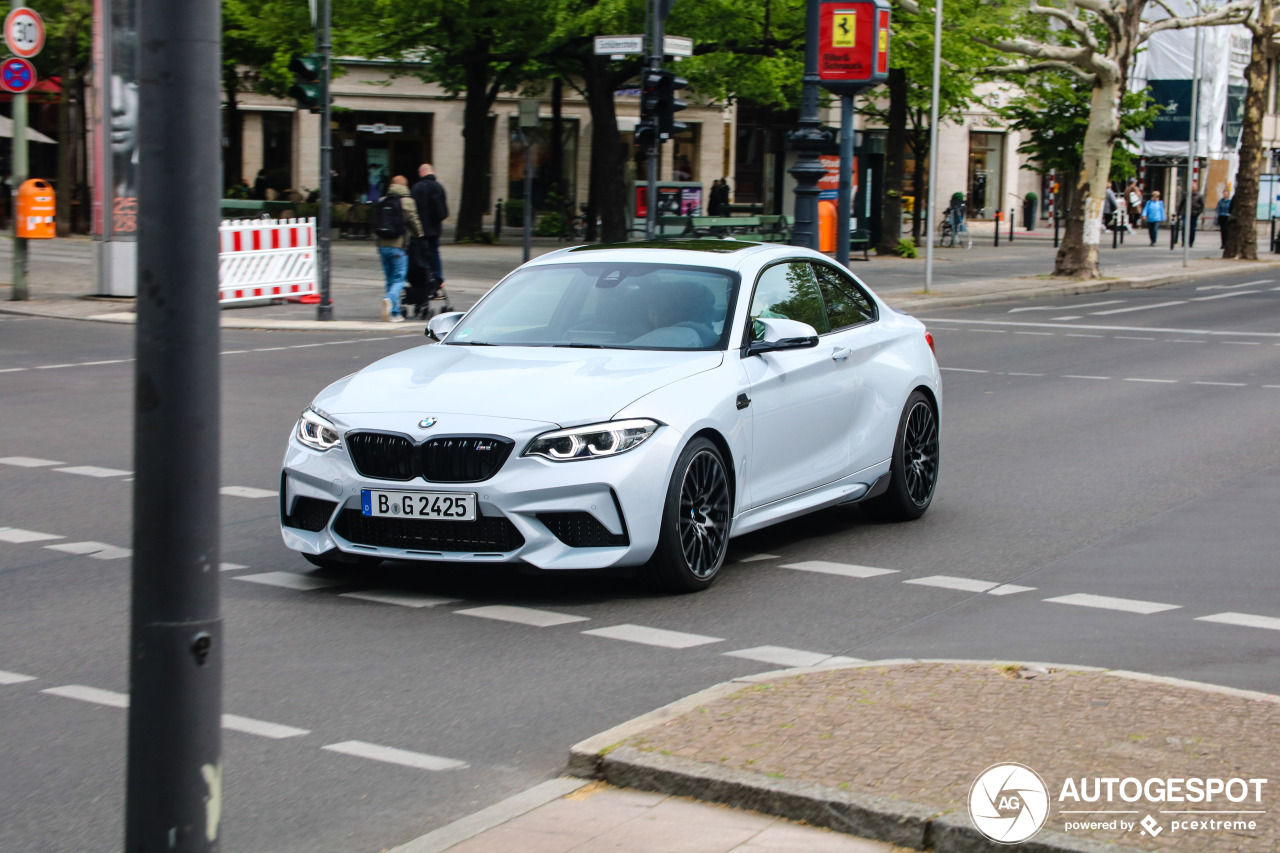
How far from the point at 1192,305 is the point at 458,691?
26.2 metres

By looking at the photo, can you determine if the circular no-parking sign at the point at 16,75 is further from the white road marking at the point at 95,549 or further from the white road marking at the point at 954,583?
the white road marking at the point at 954,583

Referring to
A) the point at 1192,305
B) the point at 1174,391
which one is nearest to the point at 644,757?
the point at 1174,391

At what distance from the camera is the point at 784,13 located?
33312 mm

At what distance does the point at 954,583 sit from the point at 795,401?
46.8 inches

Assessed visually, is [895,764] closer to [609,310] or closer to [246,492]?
[609,310]

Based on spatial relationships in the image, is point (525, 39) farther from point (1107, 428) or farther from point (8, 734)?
point (8, 734)

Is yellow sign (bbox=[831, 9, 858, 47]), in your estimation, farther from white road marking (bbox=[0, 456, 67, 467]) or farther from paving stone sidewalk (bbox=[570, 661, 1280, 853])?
paving stone sidewalk (bbox=[570, 661, 1280, 853])

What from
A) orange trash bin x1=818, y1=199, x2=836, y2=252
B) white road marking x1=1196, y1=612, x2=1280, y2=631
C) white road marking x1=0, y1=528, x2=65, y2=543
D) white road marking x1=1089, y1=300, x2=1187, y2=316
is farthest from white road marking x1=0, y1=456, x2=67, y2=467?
white road marking x1=1089, y1=300, x2=1187, y2=316

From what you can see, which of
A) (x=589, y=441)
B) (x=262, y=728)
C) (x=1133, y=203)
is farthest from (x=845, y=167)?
(x=1133, y=203)

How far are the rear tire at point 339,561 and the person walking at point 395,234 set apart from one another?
14133 mm

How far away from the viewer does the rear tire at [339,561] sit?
7.35m

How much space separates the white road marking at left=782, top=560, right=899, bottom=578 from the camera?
793 cm

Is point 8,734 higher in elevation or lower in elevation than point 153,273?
lower

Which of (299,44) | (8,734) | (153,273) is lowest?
(8,734)
